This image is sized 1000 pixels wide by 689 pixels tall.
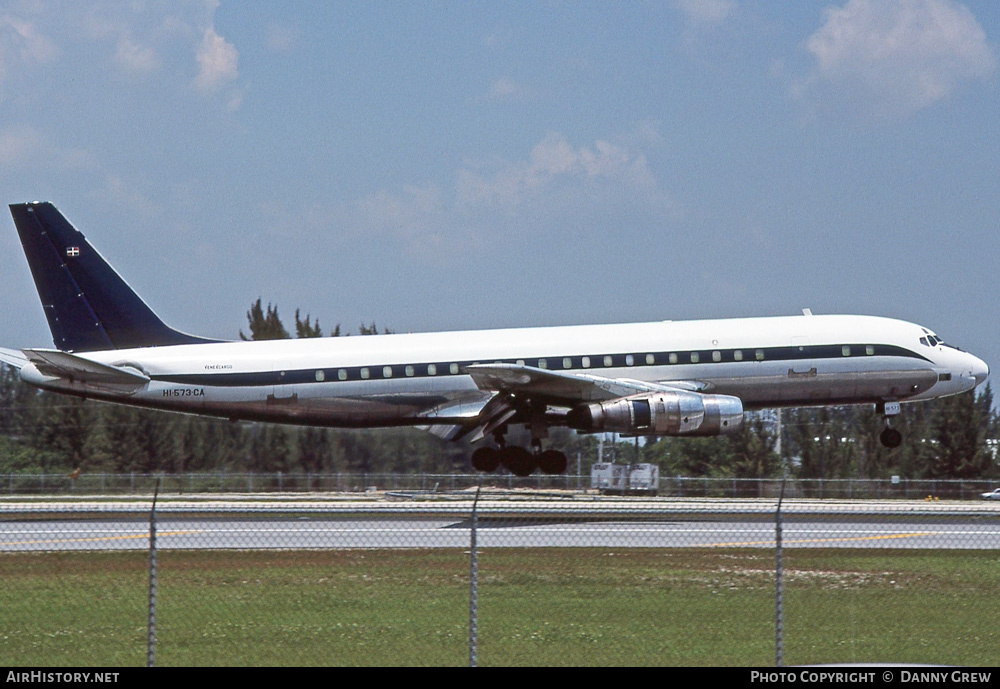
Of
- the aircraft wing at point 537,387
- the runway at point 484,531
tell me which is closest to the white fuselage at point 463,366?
the aircraft wing at point 537,387

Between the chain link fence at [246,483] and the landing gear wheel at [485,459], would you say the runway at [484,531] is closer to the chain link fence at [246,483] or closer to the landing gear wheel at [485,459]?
the landing gear wheel at [485,459]

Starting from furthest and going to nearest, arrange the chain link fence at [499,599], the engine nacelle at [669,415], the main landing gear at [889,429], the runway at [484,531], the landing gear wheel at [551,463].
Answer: the main landing gear at [889,429] → the landing gear wheel at [551,463] → the engine nacelle at [669,415] → the runway at [484,531] → the chain link fence at [499,599]

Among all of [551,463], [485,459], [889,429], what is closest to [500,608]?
[551,463]

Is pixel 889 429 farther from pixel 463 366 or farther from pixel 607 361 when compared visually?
pixel 463 366


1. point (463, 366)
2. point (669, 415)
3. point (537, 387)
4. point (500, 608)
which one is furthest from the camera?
point (463, 366)

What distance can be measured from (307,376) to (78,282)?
800cm

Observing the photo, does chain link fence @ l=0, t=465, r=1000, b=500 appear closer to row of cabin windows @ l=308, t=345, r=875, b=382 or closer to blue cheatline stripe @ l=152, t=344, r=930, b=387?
blue cheatline stripe @ l=152, t=344, r=930, b=387

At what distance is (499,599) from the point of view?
17.6 metres

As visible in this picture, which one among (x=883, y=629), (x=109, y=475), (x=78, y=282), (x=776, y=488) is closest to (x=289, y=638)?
(x=883, y=629)

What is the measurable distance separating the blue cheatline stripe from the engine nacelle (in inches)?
63.5

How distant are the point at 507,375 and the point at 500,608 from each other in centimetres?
1688

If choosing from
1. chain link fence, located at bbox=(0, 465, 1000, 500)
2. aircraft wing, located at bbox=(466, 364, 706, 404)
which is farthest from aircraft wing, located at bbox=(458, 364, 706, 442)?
chain link fence, located at bbox=(0, 465, 1000, 500)

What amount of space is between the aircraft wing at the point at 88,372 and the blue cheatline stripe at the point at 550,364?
2.11 feet

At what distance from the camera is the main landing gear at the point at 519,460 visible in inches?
1446
